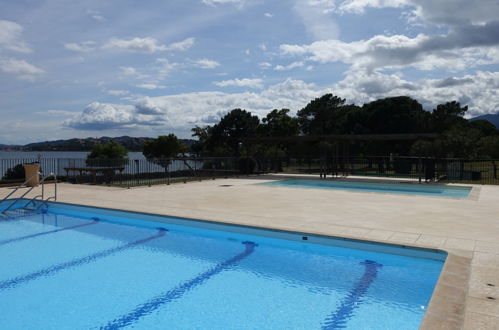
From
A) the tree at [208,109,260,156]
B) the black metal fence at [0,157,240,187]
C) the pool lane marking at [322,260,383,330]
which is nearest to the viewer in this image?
the pool lane marking at [322,260,383,330]

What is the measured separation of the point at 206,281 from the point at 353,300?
1848 millimetres

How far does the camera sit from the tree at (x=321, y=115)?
40.6 meters

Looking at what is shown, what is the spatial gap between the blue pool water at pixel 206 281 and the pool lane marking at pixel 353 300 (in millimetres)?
11

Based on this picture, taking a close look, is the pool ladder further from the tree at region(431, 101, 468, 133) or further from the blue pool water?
the tree at region(431, 101, 468, 133)

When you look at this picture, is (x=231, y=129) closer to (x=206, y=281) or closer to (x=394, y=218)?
(x=394, y=218)

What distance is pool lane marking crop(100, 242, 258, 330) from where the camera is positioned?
370 cm

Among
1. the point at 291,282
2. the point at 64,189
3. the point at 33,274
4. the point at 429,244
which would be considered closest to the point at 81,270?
the point at 33,274

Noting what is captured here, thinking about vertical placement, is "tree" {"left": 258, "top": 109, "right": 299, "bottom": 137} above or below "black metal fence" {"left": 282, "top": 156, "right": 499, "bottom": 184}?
above

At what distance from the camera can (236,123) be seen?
128 ft

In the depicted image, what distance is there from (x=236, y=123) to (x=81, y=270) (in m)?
34.3

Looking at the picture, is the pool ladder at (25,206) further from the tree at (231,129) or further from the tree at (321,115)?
the tree at (321,115)

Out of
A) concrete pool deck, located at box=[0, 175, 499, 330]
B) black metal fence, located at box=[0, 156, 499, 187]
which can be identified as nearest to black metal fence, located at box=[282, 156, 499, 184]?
black metal fence, located at box=[0, 156, 499, 187]

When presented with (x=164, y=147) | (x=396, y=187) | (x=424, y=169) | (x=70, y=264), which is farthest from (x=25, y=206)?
(x=164, y=147)

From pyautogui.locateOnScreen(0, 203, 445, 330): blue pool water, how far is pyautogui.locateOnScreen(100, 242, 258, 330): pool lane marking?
0.01 m
